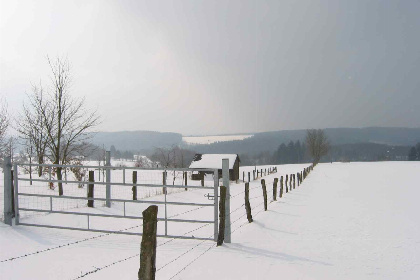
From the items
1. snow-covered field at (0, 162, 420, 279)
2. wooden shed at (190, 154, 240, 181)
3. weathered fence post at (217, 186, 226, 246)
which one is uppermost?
weathered fence post at (217, 186, 226, 246)

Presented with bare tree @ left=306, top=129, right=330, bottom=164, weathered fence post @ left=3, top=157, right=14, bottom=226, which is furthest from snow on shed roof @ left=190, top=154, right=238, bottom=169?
bare tree @ left=306, top=129, right=330, bottom=164

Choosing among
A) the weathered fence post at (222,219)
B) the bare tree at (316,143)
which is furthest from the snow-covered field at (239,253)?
the bare tree at (316,143)

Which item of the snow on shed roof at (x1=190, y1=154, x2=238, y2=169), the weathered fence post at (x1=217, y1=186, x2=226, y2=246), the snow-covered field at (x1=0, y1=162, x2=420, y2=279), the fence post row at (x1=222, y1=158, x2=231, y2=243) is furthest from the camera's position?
the snow on shed roof at (x1=190, y1=154, x2=238, y2=169)

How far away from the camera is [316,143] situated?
87938mm

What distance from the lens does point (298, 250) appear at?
614 cm

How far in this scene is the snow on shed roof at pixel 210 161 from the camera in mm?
44544

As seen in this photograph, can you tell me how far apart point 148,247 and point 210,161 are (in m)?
42.7

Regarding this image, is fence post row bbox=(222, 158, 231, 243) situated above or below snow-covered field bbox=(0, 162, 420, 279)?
above

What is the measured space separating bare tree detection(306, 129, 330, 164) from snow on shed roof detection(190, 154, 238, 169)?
155 feet

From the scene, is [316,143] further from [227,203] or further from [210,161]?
[227,203]

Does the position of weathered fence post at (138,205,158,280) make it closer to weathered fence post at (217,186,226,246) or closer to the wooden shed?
Result: weathered fence post at (217,186,226,246)

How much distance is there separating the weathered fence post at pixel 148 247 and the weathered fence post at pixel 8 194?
6357mm

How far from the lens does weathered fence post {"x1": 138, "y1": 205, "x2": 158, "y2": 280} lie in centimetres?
347

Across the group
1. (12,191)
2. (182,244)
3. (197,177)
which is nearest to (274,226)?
(182,244)
